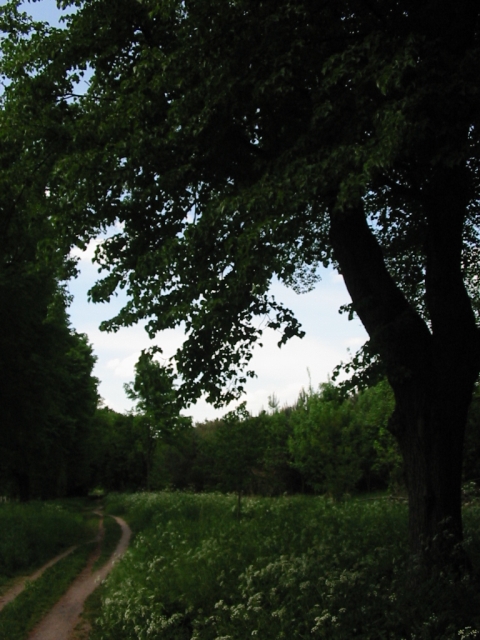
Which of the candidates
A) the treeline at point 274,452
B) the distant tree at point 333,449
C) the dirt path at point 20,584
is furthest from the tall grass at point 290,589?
the distant tree at point 333,449

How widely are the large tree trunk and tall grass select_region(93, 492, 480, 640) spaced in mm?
1009

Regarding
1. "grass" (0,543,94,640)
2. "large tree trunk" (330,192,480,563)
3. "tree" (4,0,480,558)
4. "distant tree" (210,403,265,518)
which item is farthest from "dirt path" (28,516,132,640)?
"distant tree" (210,403,265,518)

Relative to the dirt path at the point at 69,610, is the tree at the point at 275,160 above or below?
above

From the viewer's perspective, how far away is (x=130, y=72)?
378 inches

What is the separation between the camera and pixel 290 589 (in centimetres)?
773

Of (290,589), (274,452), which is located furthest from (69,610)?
(274,452)

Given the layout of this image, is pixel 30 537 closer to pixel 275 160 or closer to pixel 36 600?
pixel 36 600

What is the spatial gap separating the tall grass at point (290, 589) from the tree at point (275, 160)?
4.00 feet

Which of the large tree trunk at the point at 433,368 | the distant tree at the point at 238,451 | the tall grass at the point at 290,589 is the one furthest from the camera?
the distant tree at the point at 238,451

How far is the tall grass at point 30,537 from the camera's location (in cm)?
1499

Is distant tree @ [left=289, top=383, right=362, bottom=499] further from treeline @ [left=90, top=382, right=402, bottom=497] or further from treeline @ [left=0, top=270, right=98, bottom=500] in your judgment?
treeline @ [left=0, top=270, right=98, bottom=500]

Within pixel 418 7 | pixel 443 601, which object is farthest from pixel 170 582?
pixel 418 7

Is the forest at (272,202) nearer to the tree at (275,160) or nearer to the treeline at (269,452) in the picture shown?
the tree at (275,160)

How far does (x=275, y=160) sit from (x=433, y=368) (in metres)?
3.74
